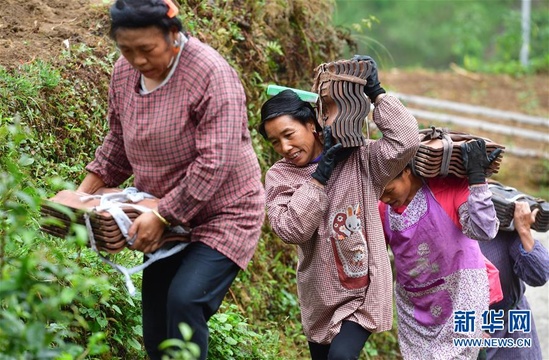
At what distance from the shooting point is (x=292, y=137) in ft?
15.1

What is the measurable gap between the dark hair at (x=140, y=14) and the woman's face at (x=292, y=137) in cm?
108

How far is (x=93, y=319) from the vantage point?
4.72 metres

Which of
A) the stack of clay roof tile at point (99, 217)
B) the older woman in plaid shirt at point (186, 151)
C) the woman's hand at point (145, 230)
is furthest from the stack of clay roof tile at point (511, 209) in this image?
the woman's hand at point (145, 230)

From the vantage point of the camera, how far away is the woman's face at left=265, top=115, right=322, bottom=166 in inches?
181

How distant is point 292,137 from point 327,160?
23 centimetres

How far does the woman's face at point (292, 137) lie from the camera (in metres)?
4.61

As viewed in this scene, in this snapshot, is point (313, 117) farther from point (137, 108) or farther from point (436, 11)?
point (436, 11)

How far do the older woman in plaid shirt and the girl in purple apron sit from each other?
1.29m

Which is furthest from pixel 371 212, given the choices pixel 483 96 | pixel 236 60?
pixel 483 96

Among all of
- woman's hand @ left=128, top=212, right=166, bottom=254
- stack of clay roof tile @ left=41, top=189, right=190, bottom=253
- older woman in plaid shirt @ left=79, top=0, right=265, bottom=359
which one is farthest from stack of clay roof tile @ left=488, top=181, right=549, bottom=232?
woman's hand @ left=128, top=212, right=166, bottom=254

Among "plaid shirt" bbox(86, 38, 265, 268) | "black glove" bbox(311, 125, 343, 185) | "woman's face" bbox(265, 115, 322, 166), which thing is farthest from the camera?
"woman's face" bbox(265, 115, 322, 166)

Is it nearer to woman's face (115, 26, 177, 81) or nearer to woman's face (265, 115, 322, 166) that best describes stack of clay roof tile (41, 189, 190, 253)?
woman's face (115, 26, 177, 81)

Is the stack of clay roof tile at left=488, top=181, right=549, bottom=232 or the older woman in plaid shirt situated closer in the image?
the older woman in plaid shirt

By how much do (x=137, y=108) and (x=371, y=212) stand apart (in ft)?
4.54
